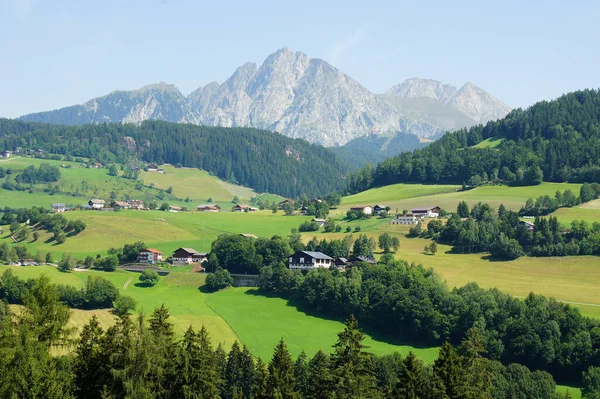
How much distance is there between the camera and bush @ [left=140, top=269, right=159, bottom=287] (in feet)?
383

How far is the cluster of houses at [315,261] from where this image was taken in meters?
120

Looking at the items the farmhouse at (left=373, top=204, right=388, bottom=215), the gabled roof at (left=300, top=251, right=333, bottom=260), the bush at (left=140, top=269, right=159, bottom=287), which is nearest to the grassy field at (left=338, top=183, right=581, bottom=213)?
the farmhouse at (left=373, top=204, right=388, bottom=215)

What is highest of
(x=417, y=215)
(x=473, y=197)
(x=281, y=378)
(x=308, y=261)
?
(x=473, y=197)

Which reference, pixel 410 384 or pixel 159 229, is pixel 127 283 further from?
pixel 410 384

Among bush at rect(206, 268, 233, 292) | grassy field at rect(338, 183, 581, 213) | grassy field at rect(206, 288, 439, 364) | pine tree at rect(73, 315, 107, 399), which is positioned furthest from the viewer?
grassy field at rect(338, 183, 581, 213)

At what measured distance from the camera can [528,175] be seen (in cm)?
18738

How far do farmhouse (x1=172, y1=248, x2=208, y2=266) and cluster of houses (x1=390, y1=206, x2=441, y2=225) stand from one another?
42.7 metres

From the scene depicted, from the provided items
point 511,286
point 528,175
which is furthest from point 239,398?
point 528,175

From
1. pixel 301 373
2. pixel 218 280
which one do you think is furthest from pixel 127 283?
pixel 301 373

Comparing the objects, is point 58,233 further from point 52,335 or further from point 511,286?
point 52,335

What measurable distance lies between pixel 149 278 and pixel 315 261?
88.2 ft

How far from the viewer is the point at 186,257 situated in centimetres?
13438

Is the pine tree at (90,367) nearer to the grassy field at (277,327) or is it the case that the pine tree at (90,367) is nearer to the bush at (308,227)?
the grassy field at (277,327)

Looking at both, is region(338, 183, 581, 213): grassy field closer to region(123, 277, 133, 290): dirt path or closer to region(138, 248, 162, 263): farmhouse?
region(138, 248, 162, 263): farmhouse
